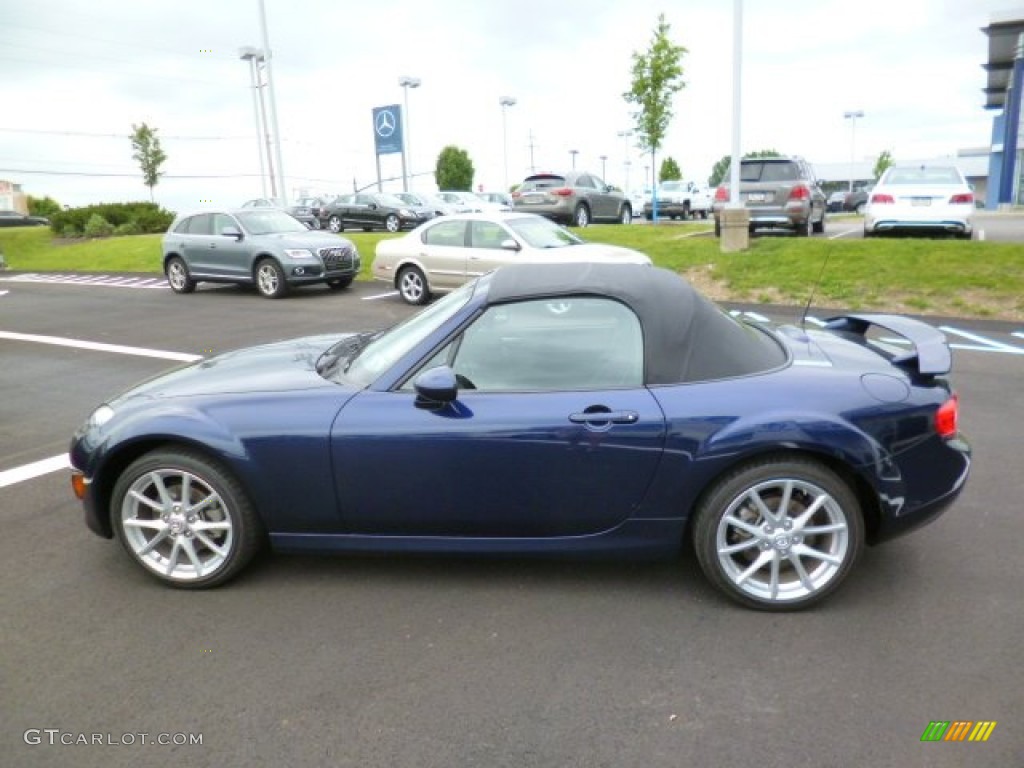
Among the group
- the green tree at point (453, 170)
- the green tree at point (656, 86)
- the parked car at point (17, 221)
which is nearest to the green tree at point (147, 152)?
the parked car at point (17, 221)

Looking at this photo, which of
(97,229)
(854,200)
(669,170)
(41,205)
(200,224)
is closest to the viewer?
(200,224)

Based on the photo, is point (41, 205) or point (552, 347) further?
point (41, 205)

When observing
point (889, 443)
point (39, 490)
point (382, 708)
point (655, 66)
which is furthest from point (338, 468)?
point (655, 66)

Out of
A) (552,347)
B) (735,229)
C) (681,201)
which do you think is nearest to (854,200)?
(681,201)

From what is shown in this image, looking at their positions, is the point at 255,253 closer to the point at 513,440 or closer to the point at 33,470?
the point at 33,470

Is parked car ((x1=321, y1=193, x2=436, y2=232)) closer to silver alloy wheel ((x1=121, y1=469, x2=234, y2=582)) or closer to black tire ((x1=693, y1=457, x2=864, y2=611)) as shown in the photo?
silver alloy wheel ((x1=121, y1=469, x2=234, y2=582))

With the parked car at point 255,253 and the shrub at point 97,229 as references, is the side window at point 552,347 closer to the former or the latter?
the parked car at point 255,253

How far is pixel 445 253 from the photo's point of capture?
1259 centimetres

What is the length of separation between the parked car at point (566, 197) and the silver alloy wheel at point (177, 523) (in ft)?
59.7

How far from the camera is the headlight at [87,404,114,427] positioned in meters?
3.68

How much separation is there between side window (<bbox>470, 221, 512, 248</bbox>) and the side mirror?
29.8 feet

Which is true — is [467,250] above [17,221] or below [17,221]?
below

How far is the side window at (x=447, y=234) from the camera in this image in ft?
41.3

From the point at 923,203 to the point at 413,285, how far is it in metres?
8.57
